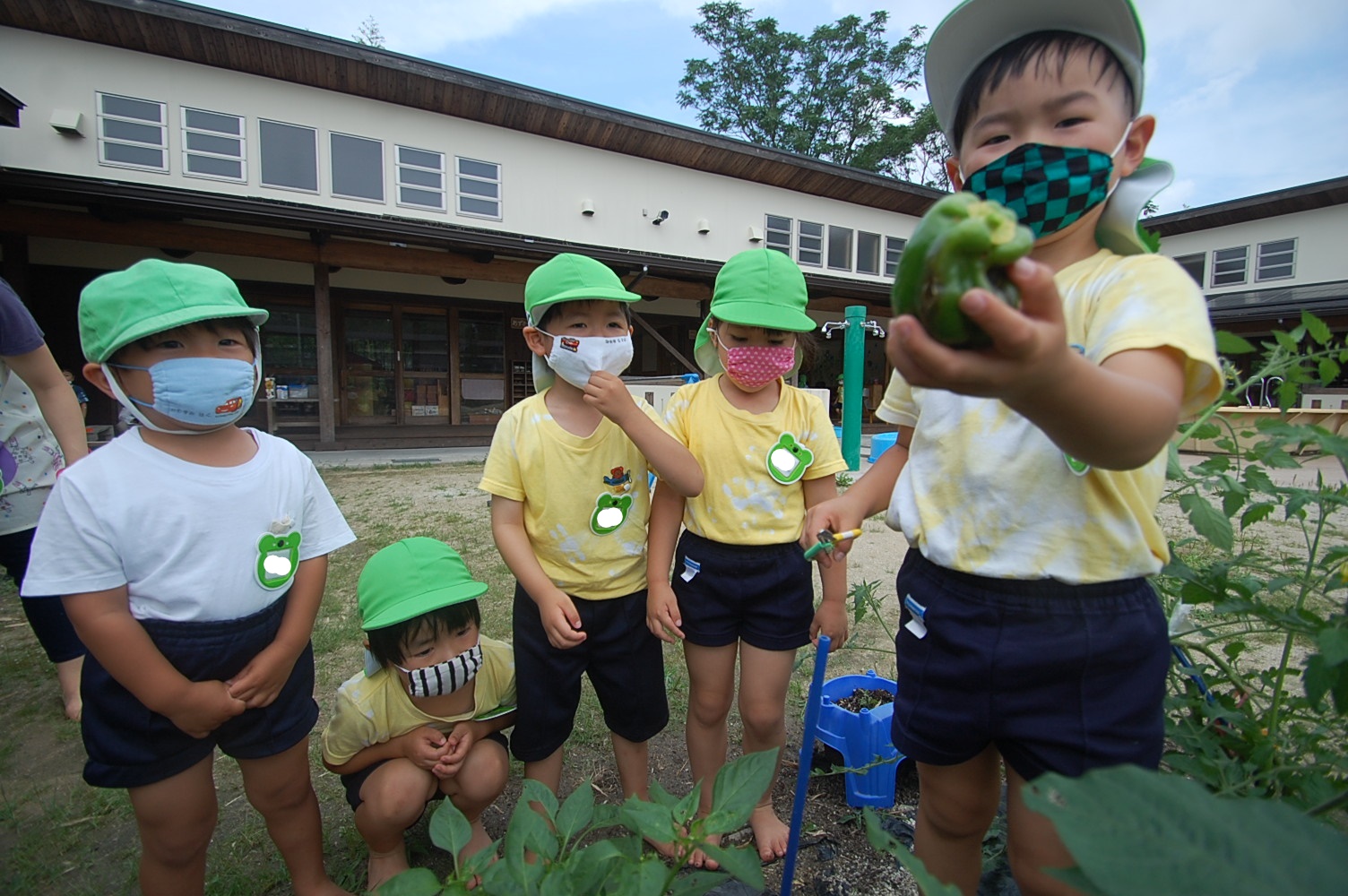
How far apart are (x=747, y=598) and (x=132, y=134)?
1167cm

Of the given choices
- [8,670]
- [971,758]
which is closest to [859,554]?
[971,758]

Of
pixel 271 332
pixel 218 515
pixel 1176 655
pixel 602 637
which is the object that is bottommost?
pixel 602 637

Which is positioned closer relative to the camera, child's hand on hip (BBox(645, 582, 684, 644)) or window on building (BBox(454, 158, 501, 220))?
child's hand on hip (BBox(645, 582, 684, 644))

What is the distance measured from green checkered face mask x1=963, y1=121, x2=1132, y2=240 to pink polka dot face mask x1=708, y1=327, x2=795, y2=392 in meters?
0.84

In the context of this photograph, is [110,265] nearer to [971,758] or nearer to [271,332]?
[271,332]

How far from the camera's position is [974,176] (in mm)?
955

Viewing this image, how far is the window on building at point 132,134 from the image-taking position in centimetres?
884

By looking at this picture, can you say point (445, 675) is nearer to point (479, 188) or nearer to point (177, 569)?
point (177, 569)

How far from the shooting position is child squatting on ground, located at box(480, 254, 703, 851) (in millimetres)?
1678

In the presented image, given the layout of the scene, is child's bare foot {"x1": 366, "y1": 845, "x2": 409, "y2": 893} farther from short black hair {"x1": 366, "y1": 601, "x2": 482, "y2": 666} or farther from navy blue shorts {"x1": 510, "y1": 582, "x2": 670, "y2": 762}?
short black hair {"x1": 366, "y1": 601, "x2": 482, "y2": 666}

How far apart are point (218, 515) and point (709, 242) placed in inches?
508

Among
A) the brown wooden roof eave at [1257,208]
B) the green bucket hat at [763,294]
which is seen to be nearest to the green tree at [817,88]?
the brown wooden roof eave at [1257,208]

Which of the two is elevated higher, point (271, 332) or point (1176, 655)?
point (271, 332)

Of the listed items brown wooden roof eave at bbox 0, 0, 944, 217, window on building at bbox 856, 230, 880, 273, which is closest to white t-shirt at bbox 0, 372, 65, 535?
brown wooden roof eave at bbox 0, 0, 944, 217
